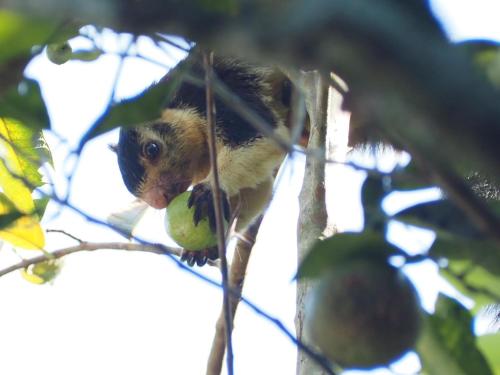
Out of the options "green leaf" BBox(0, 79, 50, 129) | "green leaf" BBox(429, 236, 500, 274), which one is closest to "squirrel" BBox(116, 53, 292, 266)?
"green leaf" BBox(0, 79, 50, 129)

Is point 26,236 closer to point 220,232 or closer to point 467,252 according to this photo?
point 220,232

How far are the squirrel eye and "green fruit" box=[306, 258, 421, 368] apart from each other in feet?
14.1

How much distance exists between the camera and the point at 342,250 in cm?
104

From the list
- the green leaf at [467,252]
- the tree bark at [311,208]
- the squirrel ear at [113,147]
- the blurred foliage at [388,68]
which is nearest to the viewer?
the blurred foliage at [388,68]

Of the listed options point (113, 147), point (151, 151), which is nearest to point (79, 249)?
point (151, 151)

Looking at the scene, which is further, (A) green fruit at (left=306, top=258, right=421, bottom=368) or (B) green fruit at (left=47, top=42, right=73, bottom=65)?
(B) green fruit at (left=47, top=42, right=73, bottom=65)

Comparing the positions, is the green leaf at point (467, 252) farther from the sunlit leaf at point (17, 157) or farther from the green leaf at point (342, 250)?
the sunlit leaf at point (17, 157)

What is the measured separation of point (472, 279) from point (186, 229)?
1757 mm

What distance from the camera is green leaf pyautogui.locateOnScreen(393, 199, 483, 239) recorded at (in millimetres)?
1042

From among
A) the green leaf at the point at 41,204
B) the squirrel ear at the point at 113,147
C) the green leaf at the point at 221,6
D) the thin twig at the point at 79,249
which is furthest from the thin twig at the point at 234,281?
the green leaf at the point at 221,6

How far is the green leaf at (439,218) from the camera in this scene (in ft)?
3.42

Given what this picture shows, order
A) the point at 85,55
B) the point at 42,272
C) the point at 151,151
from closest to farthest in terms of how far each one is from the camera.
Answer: the point at 85,55 < the point at 42,272 < the point at 151,151

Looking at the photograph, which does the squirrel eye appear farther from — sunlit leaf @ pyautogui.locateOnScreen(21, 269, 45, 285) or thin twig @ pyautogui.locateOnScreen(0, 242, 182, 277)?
sunlit leaf @ pyautogui.locateOnScreen(21, 269, 45, 285)

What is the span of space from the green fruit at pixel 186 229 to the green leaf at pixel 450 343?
167cm
